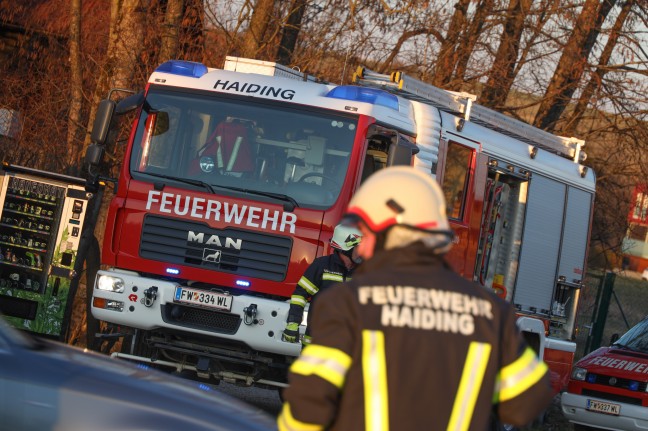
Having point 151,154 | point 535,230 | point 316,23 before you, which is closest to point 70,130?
point 316,23

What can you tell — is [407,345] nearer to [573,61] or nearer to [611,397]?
[611,397]

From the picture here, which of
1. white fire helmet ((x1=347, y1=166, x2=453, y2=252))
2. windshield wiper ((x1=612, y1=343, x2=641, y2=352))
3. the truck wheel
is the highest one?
windshield wiper ((x1=612, y1=343, x2=641, y2=352))

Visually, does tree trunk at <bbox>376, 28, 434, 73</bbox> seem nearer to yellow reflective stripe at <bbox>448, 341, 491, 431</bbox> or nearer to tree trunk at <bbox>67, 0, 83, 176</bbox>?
tree trunk at <bbox>67, 0, 83, 176</bbox>

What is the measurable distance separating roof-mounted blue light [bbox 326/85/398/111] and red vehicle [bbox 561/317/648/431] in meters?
5.16

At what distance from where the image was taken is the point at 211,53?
1680cm

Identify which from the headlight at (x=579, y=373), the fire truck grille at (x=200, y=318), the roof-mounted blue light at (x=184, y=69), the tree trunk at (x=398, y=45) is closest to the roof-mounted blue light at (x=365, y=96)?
the roof-mounted blue light at (x=184, y=69)

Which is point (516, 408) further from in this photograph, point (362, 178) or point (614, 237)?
point (614, 237)

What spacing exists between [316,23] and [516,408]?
47.9 feet

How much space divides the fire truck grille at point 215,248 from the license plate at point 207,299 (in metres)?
0.29

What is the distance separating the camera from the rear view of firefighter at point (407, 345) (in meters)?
3.18

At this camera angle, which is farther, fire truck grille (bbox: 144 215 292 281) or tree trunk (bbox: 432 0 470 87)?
tree trunk (bbox: 432 0 470 87)

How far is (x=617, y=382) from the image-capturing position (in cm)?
1350

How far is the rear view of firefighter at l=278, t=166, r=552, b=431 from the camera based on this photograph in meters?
3.18

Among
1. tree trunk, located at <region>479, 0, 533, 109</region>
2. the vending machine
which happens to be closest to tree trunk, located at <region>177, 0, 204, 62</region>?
the vending machine
